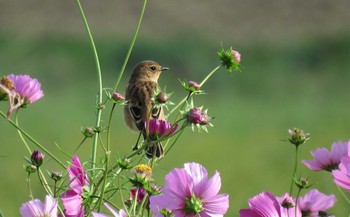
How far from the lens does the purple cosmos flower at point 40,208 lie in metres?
0.95

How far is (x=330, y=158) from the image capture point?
3.79 ft

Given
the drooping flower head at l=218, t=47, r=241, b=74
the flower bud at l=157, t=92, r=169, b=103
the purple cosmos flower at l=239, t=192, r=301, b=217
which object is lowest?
the purple cosmos flower at l=239, t=192, r=301, b=217

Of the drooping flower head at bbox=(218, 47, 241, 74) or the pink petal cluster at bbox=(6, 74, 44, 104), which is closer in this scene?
the pink petal cluster at bbox=(6, 74, 44, 104)

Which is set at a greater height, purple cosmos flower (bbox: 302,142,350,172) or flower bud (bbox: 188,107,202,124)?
purple cosmos flower (bbox: 302,142,350,172)

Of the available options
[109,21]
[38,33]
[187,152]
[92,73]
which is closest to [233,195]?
[187,152]

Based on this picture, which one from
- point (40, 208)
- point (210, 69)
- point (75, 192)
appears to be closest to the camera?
point (40, 208)

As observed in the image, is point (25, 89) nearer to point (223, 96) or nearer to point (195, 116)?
point (195, 116)

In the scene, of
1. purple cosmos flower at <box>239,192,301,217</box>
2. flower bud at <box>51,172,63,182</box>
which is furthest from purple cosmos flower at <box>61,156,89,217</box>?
purple cosmos flower at <box>239,192,301,217</box>

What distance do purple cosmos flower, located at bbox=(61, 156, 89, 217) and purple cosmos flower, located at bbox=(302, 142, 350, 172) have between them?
0.74 ft

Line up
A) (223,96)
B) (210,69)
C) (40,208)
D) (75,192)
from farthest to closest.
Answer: (223,96) < (210,69) < (75,192) < (40,208)

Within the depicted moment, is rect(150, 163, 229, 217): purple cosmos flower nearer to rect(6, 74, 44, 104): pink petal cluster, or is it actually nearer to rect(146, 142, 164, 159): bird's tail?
rect(146, 142, 164, 159): bird's tail

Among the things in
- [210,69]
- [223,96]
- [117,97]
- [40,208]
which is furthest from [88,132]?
[223,96]

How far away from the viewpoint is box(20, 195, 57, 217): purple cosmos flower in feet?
3.13

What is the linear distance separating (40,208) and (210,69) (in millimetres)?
8004
